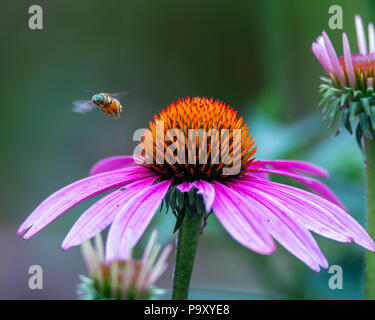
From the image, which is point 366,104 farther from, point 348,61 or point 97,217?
point 97,217

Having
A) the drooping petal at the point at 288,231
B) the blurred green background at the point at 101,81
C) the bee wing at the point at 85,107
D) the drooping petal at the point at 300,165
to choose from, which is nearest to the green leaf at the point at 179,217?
the drooping petal at the point at 288,231

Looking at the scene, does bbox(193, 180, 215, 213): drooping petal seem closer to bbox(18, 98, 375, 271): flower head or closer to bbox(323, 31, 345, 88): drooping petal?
bbox(18, 98, 375, 271): flower head

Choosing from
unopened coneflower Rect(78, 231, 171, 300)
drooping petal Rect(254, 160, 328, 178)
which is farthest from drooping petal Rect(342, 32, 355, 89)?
unopened coneflower Rect(78, 231, 171, 300)

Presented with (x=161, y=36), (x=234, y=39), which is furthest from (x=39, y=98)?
(x=234, y=39)

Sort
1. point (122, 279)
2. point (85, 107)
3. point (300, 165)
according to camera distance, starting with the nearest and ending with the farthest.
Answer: point (122, 279) < point (300, 165) < point (85, 107)

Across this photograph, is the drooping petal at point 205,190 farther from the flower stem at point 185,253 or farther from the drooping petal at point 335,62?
the drooping petal at point 335,62

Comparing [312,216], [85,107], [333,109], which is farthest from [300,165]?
[85,107]

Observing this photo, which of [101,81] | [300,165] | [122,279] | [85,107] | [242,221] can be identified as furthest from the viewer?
[101,81]
